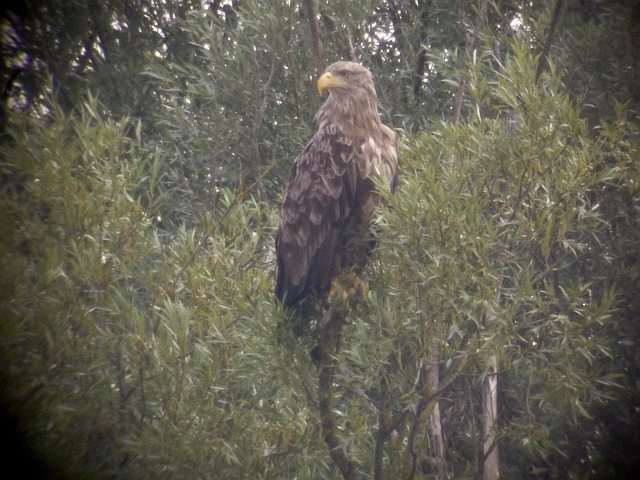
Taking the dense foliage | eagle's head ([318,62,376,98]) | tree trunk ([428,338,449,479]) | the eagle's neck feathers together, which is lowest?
tree trunk ([428,338,449,479])

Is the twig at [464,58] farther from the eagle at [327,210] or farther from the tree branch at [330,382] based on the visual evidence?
the tree branch at [330,382]

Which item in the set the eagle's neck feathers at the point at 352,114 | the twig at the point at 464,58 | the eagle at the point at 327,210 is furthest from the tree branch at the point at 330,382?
the twig at the point at 464,58

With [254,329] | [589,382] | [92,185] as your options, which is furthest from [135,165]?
[589,382]

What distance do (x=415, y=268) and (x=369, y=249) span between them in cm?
103

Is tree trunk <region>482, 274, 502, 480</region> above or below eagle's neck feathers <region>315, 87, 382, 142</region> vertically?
below

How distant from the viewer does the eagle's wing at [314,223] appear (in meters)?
6.44

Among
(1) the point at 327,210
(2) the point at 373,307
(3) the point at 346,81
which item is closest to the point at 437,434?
(2) the point at 373,307

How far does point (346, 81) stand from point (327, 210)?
1.19 meters

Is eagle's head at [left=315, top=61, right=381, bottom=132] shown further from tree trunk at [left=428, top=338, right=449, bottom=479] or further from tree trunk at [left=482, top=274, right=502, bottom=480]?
tree trunk at [left=482, top=274, right=502, bottom=480]

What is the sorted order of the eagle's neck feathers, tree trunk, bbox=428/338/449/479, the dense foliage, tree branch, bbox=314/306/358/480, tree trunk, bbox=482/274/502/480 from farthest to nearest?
the eagle's neck feathers < tree trunk, bbox=482/274/502/480 < tree trunk, bbox=428/338/449/479 < tree branch, bbox=314/306/358/480 < the dense foliage

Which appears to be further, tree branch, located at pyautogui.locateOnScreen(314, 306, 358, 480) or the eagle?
the eagle

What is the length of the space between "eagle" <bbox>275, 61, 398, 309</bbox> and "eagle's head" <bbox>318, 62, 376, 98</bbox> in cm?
37

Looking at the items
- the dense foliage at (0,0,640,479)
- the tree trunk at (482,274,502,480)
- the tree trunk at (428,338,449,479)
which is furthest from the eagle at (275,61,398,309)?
the tree trunk at (482,274,502,480)

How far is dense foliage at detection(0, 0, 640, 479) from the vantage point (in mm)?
4922
